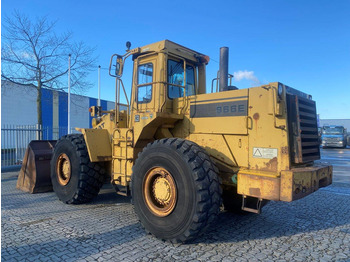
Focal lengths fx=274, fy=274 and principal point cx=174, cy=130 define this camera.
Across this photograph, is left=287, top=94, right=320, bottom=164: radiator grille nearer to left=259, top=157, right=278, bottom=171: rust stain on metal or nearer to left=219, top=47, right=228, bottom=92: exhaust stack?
left=259, top=157, right=278, bottom=171: rust stain on metal

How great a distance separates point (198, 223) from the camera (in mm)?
3752

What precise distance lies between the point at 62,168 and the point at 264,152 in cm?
487

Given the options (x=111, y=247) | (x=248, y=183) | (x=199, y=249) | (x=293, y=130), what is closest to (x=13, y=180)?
(x=111, y=247)

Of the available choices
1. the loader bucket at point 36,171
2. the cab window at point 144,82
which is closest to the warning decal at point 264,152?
the cab window at point 144,82

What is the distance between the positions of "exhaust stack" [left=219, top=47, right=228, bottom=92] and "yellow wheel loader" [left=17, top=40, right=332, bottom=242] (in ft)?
0.07

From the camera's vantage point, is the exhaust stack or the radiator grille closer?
the radiator grille

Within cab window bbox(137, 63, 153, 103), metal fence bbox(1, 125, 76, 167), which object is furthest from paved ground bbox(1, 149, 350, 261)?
metal fence bbox(1, 125, 76, 167)

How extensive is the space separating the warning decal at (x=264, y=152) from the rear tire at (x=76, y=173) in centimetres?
366

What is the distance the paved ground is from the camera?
12.2 ft

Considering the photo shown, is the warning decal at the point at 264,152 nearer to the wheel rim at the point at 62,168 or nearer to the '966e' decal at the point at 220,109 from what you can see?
the '966e' decal at the point at 220,109

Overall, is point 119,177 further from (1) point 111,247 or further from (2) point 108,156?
(1) point 111,247

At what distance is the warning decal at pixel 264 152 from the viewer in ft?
12.9

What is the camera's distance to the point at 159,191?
4328 mm

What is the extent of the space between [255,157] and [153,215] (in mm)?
1805
